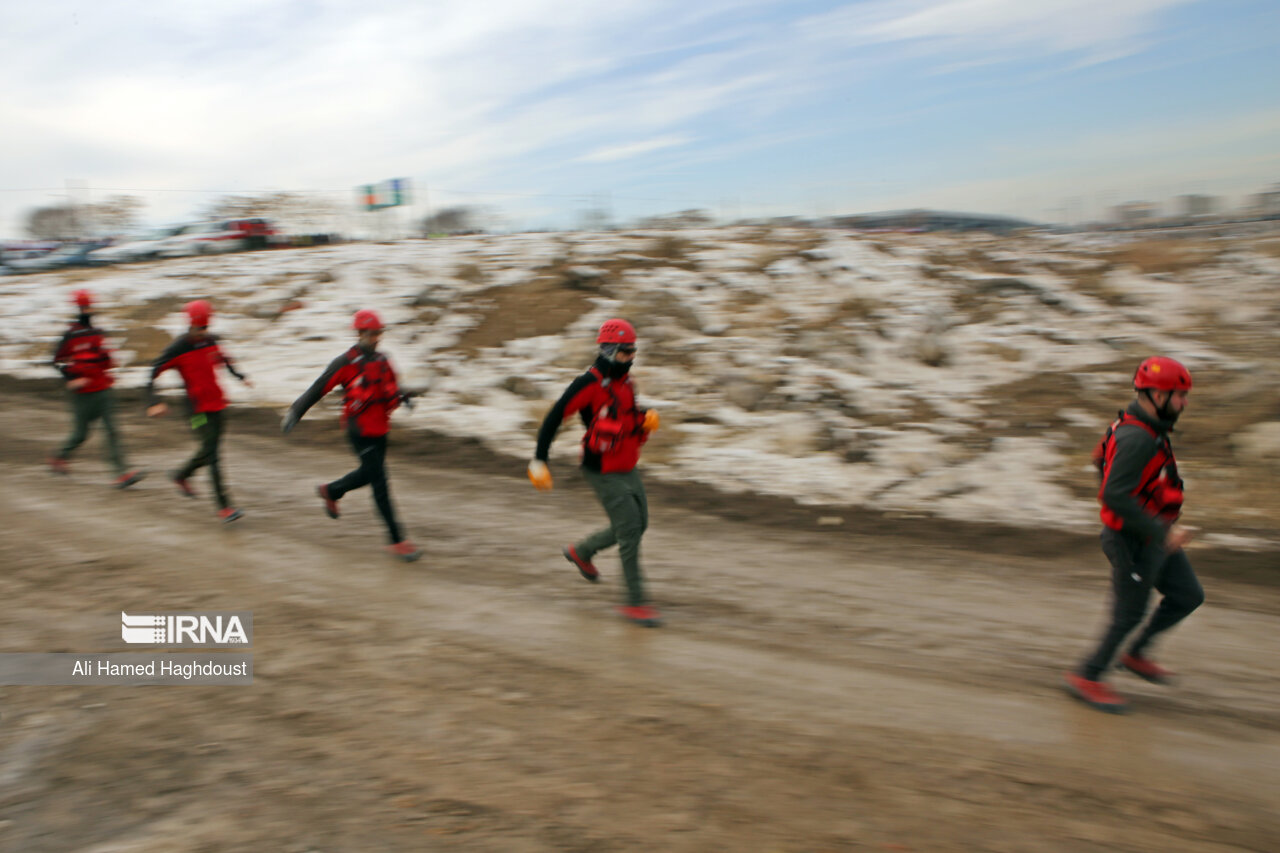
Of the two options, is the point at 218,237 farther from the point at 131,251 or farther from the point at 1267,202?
the point at 1267,202

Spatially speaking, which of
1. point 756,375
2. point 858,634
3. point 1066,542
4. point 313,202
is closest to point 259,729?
point 858,634

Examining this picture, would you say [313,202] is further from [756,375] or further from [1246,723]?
[1246,723]

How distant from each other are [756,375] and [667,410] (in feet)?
4.70

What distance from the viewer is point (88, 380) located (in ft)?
28.3

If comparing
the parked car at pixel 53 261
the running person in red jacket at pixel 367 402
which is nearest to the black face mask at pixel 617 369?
the running person in red jacket at pixel 367 402

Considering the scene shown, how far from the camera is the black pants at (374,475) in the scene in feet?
21.6

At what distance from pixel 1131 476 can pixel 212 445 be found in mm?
7079

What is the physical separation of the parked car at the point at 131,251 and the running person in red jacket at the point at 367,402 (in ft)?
65.4

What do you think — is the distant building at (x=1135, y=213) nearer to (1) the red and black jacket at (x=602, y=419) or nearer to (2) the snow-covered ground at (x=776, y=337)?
(2) the snow-covered ground at (x=776, y=337)

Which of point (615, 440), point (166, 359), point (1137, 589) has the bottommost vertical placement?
point (1137, 589)

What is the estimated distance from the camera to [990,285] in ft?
48.1

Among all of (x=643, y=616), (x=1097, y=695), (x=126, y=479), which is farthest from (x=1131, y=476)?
(x=126, y=479)

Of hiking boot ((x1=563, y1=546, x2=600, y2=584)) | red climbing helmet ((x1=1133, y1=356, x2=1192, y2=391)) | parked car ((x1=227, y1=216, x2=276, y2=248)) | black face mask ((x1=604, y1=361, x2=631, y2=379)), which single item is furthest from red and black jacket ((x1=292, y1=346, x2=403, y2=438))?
parked car ((x1=227, y1=216, x2=276, y2=248))

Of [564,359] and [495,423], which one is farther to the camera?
[564,359]
